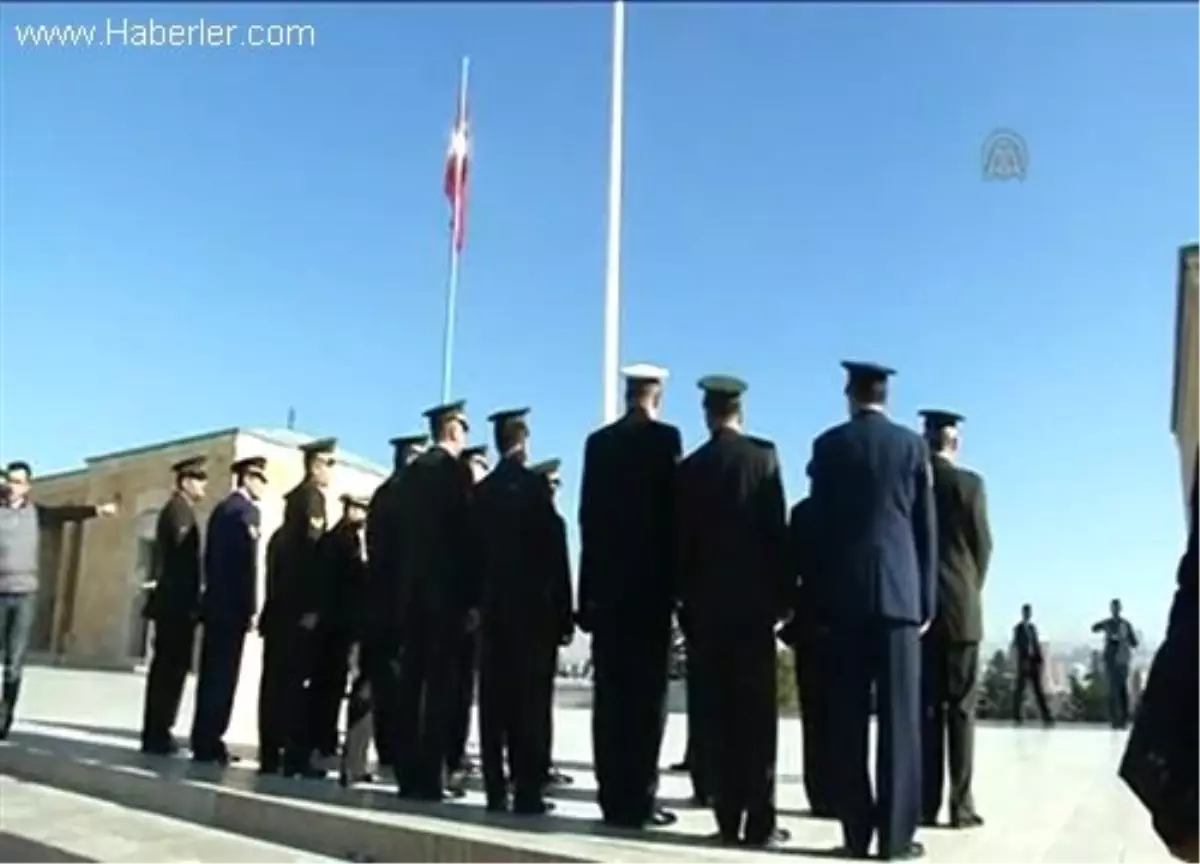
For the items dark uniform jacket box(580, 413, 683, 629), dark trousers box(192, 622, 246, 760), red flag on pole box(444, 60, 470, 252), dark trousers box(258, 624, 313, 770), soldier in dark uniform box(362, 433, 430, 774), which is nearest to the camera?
dark uniform jacket box(580, 413, 683, 629)

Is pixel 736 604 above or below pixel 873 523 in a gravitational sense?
below

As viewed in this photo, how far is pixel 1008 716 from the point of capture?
17406 millimetres

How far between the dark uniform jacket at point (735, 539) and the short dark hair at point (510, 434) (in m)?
1.10

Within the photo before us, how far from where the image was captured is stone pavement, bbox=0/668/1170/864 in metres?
4.52

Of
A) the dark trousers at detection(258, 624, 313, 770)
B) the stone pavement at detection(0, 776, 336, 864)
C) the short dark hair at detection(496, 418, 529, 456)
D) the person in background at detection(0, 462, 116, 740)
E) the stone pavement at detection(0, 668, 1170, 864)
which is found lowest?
the stone pavement at detection(0, 776, 336, 864)

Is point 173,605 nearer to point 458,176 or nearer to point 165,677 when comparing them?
point 165,677

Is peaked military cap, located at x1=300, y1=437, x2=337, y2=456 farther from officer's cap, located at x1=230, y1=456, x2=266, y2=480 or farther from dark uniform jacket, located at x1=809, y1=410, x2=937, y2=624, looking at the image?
dark uniform jacket, located at x1=809, y1=410, x2=937, y2=624

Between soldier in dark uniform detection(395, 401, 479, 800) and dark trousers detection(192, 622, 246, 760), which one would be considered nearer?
soldier in dark uniform detection(395, 401, 479, 800)

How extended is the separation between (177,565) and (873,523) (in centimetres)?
498

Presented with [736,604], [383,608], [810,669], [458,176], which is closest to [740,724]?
[736,604]

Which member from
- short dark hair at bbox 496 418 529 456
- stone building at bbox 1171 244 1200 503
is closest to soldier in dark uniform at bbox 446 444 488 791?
short dark hair at bbox 496 418 529 456

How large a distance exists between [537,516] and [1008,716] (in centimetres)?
1355

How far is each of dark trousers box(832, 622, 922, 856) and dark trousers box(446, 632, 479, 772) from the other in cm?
193

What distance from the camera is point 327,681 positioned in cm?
725
